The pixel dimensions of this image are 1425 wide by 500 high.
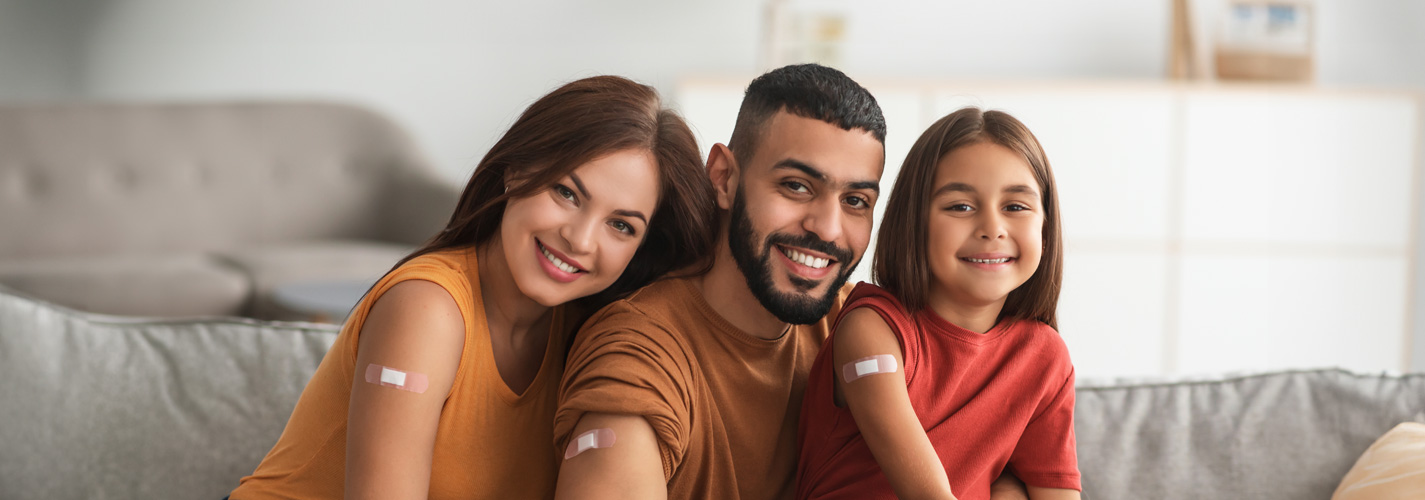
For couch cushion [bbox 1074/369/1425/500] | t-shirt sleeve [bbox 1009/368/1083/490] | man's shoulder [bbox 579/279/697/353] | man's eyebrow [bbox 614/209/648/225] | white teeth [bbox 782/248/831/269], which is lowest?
couch cushion [bbox 1074/369/1425/500]

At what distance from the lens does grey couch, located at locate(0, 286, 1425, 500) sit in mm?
1489

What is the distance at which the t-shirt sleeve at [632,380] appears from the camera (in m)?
1.09

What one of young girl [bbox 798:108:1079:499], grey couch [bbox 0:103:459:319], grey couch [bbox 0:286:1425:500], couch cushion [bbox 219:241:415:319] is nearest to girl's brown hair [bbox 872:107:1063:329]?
young girl [bbox 798:108:1079:499]

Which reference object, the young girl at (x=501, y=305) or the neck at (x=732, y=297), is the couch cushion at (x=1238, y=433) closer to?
the neck at (x=732, y=297)

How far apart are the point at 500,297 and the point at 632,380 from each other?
0.81ft

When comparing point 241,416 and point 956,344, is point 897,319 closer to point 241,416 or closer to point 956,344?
point 956,344

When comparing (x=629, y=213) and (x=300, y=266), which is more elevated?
(x=629, y=213)

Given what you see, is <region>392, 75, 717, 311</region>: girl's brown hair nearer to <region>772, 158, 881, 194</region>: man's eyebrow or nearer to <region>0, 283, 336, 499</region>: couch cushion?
<region>772, 158, 881, 194</region>: man's eyebrow

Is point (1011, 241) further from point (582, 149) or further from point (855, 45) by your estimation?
point (855, 45)

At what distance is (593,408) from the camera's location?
109 cm

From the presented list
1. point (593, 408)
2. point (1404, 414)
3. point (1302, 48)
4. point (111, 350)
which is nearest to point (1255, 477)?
point (1404, 414)

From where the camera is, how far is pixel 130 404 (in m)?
1.52

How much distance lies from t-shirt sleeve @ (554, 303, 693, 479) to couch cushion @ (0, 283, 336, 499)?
63 cm

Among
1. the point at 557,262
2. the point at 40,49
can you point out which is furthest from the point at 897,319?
the point at 40,49
